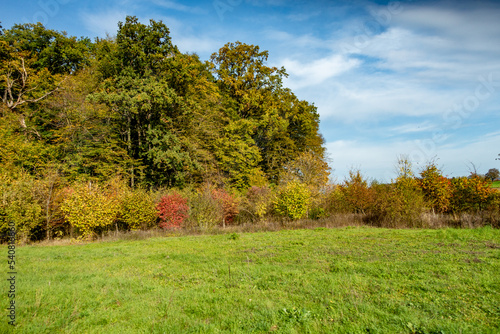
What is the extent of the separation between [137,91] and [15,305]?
70.9 ft

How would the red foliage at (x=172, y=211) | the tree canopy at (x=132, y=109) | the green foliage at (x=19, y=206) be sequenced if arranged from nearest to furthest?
the green foliage at (x=19, y=206), the red foliage at (x=172, y=211), the tree canopy at (x=132, y=109)

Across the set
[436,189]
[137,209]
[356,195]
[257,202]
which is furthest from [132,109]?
[436,189]

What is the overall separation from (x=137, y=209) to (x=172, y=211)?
239 cm

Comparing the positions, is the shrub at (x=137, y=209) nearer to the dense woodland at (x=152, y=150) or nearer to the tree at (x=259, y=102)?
the dense woodland at (x=152, y=150)

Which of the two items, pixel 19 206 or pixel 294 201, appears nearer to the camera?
pixel 19 206

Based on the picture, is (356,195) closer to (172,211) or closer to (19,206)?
(172,211)

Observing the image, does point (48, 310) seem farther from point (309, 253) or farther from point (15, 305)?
point (309, 253)

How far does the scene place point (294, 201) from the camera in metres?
18.9

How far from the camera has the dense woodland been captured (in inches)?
676

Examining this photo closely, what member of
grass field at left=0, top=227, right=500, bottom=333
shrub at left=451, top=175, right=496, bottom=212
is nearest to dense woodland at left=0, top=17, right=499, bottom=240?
shrub at left=451, top=175, right=496, bottom=212

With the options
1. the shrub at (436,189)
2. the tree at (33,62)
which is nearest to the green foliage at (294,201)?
the shrub at (436,189)

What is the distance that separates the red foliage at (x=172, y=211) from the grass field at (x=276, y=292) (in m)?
9.12

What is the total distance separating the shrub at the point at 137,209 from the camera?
18.4 metres

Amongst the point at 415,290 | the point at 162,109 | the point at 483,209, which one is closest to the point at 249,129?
the point at 162,109
